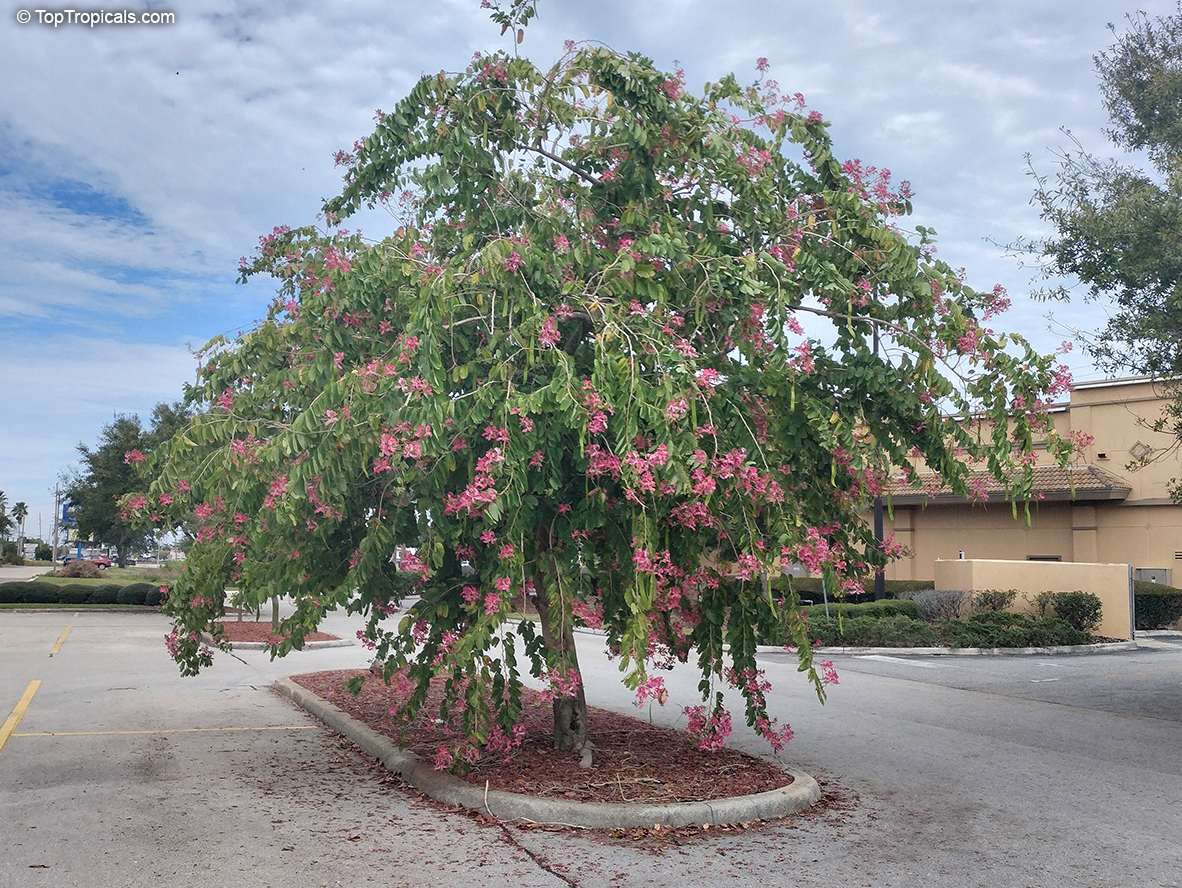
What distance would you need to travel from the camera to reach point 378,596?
341 inches

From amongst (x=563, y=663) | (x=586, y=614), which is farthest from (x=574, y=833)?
(x=586, y=614)

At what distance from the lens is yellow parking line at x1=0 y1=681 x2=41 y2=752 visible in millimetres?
10742

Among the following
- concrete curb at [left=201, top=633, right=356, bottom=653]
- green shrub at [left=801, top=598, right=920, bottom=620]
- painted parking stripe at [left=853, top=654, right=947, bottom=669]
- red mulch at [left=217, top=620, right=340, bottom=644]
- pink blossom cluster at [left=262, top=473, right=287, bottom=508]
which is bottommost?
painted parking stripe at [left=853, top=654, right=947, bottom=669]

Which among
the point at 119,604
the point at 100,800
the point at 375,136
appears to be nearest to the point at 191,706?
the point at 100,800

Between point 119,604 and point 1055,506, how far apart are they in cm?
3217

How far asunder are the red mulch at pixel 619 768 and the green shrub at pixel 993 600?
55.7ft

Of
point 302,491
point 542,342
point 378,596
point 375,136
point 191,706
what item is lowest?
point 191,706

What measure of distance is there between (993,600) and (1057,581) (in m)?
2.17

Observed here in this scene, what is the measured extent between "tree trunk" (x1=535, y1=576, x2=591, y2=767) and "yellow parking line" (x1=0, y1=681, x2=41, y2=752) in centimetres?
562

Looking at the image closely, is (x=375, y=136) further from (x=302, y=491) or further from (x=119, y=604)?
(x=119, y=604)

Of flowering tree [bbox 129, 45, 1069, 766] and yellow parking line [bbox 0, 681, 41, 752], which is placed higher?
flowering tree [bbox 129, 45, 1069, 766]

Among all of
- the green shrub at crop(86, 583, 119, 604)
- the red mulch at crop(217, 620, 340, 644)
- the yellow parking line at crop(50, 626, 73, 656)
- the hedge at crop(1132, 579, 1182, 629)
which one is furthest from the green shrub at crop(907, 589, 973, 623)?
the green shrub at crop(86, 583, 119, 604)

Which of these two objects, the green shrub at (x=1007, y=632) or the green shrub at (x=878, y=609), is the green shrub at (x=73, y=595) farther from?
the green shrub at (x=1007, y=632)

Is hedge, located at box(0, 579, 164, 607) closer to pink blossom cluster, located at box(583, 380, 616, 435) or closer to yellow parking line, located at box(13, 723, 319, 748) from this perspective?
yellow parking line, located at box(13, 723, 319, 748)
